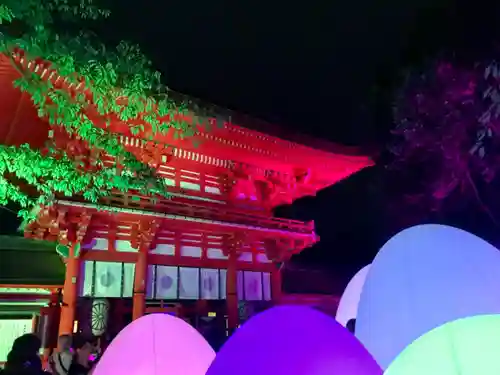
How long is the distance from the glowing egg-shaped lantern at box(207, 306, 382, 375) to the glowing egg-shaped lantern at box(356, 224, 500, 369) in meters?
0.66

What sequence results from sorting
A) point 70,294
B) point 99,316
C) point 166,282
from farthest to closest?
point 166,282 < point 99,316 < point 70,294

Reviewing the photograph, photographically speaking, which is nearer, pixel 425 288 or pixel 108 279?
pixel 425 288

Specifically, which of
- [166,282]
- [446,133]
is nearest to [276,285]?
[166,282]

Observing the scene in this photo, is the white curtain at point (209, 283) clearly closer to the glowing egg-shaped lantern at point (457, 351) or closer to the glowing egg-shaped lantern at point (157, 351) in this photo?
the glowing egg-shaped lantern at point (157, 351)

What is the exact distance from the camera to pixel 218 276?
11359 millimetres

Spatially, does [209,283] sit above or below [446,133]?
below

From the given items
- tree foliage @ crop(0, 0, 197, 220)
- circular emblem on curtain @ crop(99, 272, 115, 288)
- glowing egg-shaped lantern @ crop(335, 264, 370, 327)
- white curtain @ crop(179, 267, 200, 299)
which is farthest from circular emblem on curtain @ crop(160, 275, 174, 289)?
glowing egg-shaped lantern @ crop(335, 264, 370, 327)

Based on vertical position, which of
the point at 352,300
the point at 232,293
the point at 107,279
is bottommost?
the point at 352,300

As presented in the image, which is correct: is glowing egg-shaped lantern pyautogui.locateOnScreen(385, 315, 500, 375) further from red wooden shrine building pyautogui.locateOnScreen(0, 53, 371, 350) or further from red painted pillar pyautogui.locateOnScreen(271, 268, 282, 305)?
red painted pillar pyautogui.locateOnScreen(271, 268, 282, 305)

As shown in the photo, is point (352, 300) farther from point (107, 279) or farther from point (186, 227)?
point (107, 279)

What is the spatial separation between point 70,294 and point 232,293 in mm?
3808

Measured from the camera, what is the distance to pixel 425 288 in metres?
2.83

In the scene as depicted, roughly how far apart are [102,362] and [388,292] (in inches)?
85.4

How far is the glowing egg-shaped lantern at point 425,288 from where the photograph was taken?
9.03ft
